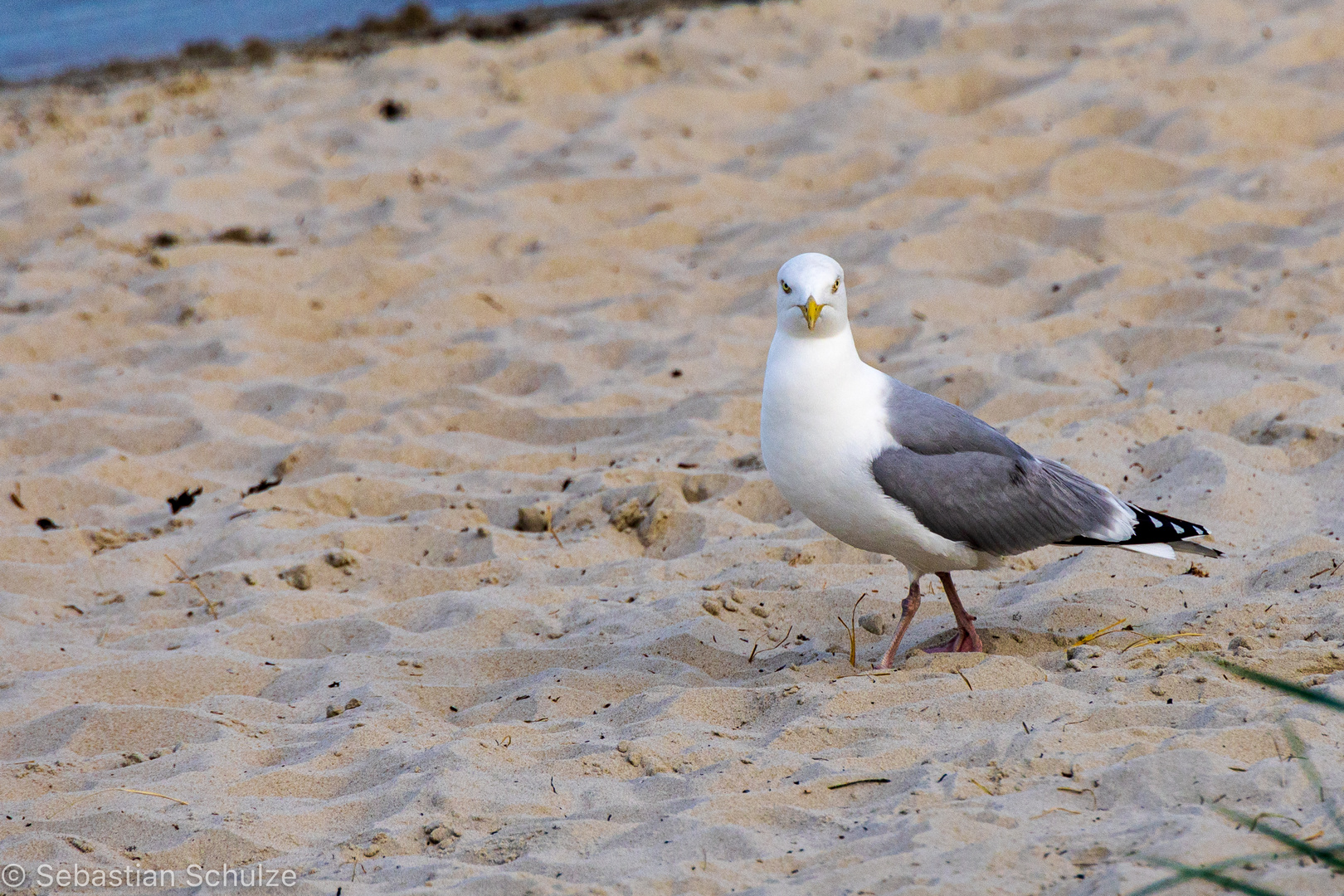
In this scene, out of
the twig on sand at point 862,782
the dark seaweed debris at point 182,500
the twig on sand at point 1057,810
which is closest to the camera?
the twig on sand at point 1057,810

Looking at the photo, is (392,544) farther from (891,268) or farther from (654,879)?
(891,268)

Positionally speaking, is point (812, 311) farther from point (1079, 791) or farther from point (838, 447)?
point (1079, 791)

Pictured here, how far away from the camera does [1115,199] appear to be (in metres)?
6.49

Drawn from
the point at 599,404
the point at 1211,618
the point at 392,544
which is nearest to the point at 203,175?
the point at 599,404

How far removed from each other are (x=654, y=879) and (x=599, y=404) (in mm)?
3160

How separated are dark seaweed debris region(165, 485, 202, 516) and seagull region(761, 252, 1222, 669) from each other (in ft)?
7.77

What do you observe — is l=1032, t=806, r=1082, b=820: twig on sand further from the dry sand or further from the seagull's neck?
the seagull's neck

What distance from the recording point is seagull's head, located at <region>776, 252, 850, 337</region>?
353 cm

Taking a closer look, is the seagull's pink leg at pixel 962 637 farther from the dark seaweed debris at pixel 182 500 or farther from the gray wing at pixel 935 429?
the dark seaweed debris at pixel 182 500

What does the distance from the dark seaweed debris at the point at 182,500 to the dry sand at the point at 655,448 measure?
34 millimetres

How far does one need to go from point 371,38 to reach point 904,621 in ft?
36.4

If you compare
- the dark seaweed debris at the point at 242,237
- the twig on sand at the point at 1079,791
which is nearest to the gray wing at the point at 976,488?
the twig on sand at the point at 1079,791

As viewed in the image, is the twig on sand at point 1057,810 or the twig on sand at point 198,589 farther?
the twig on sand at point 198,589

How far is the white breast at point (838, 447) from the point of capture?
3443 millimetres
